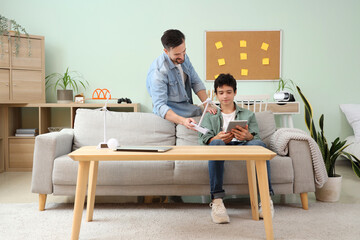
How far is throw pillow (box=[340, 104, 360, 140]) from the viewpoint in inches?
143

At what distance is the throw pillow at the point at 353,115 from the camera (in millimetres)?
3631

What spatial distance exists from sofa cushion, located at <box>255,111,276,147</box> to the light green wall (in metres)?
1.54

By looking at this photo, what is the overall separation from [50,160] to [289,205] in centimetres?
163

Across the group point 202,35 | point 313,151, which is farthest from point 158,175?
point 202,35

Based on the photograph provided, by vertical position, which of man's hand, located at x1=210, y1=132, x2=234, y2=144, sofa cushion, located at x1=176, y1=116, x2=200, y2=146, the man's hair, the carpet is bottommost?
the carpet

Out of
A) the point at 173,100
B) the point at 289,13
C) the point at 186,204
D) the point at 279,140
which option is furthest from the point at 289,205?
the point at 289,13

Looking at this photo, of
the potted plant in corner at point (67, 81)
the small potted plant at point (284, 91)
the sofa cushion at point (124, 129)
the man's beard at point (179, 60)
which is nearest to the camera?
the man's beard at point (179, 60)

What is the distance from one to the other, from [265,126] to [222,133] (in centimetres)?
55

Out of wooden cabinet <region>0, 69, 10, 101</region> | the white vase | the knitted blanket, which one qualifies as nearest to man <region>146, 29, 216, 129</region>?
the knitted blanket

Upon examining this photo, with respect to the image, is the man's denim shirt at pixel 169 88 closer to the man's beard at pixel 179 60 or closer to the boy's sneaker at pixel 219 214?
the man's beard at pixel 179 60

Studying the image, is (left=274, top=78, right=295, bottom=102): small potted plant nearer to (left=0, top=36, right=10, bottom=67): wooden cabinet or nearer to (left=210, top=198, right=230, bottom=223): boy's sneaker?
(left=210, top=198, right=230, bottom=223): boy's sneaker

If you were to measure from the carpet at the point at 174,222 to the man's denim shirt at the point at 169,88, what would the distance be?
0.72 m

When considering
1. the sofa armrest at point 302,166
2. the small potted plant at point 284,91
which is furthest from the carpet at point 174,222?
the small potted plant at point 284,91

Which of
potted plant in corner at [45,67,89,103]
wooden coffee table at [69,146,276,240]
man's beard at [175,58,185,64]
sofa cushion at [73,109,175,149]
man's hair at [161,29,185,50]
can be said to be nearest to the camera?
wooden coffee table at [69,146,276,240]
